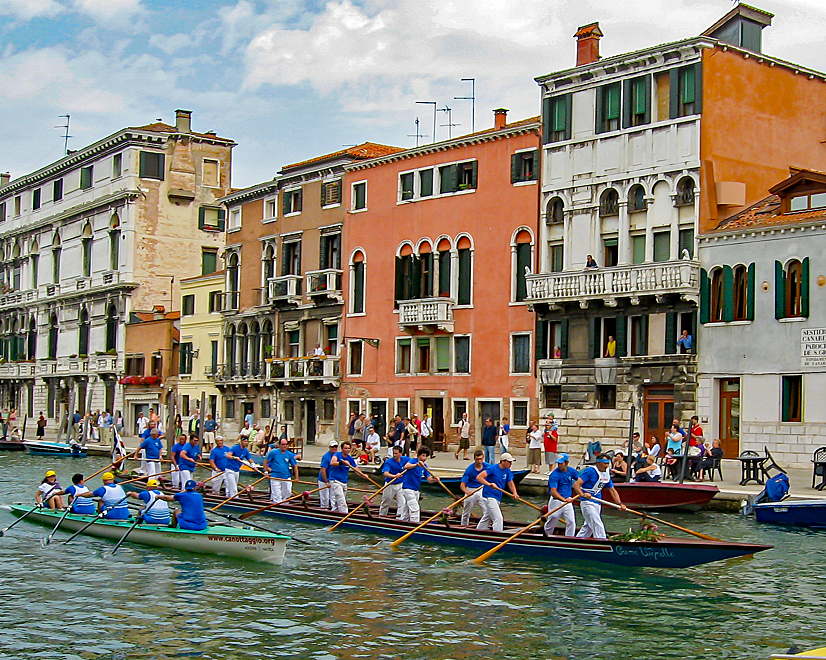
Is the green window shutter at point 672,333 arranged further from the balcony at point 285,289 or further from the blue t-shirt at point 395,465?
the balcony at point 285,289

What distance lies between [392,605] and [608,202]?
878 inches

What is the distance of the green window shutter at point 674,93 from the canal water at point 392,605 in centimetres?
1627

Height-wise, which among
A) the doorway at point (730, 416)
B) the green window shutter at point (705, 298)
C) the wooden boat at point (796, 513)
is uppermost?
the green window shutter at point (705, 298)

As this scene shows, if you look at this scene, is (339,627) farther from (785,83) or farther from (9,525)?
(785,83)

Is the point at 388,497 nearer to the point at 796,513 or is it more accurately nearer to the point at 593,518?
the point at 593,518

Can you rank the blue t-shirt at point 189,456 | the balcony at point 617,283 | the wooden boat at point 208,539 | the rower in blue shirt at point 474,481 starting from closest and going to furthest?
the wooden boat at point 208,539 < the rower in blue shirt at point 474,481 < the blue t-shirt at point 189,456 < the balcony at point 617,283

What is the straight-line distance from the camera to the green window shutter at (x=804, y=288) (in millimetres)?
30125

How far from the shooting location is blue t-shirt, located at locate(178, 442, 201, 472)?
2588 cm

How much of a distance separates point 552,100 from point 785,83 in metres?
6.95

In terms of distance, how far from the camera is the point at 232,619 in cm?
1416

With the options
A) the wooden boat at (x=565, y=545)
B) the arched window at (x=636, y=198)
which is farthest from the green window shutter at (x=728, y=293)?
the wooden boat at (x=565, y=545)

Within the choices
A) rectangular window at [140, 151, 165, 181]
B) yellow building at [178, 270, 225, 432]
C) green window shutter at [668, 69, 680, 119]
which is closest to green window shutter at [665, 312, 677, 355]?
green window shutter at [668, 69, 680, 119]

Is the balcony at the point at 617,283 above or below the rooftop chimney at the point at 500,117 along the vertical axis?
below

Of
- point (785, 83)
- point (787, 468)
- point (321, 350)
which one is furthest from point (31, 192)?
point (787, 468)
